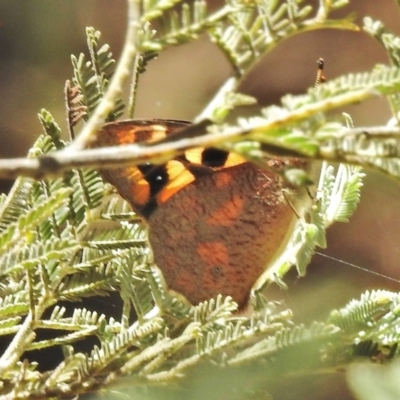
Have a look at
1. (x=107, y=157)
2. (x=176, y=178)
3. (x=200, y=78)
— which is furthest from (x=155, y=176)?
(x=200, y=78)

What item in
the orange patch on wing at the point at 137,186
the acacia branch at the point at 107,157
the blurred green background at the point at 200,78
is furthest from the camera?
the blurred green background at the point at 200,78

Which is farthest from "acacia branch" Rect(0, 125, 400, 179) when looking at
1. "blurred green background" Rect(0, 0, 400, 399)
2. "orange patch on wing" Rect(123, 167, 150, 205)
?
"blurred green background" Rect(0, 0, 400, 399)

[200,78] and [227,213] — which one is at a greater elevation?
[200,78]

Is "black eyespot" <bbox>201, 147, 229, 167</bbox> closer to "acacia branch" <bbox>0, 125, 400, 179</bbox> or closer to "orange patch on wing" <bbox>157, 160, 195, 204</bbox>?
"orange patch on wing" <bbox>157, 160, 195, 204</bbox>

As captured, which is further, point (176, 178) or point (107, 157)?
point (176, 178)

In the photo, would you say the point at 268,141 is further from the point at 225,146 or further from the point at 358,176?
the point at 358,176

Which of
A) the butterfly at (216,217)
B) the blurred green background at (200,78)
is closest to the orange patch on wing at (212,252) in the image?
the butterfly at (216,217)

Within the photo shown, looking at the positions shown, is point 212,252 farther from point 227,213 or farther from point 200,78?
point 200,78

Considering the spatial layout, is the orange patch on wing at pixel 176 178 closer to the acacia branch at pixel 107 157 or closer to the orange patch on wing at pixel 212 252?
the orange patch on wing at pixel 212 252
